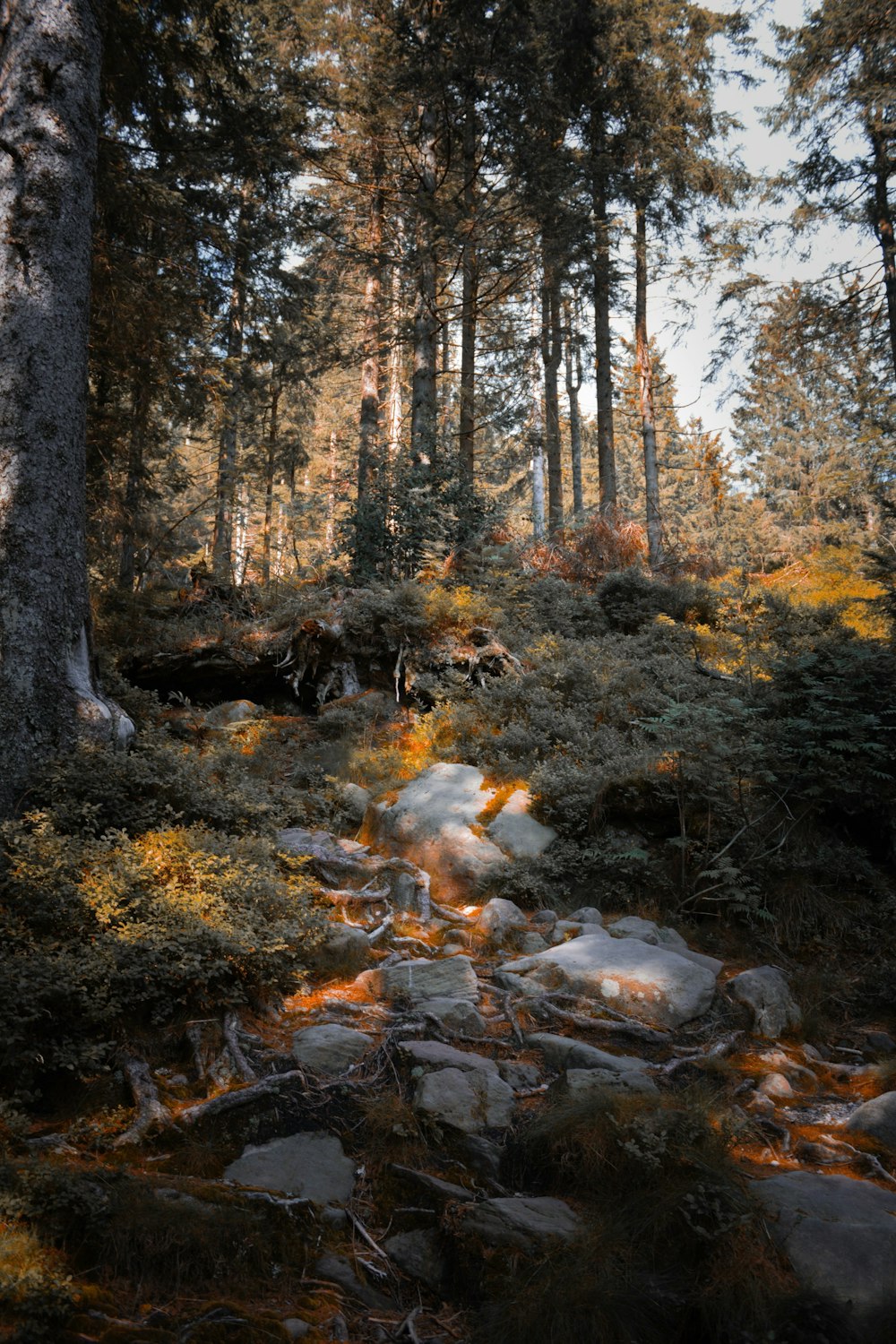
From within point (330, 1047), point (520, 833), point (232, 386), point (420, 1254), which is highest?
point (232, 386)

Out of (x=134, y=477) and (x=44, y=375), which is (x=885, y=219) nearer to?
(x=134, y=477)

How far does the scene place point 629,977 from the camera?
4570 mm

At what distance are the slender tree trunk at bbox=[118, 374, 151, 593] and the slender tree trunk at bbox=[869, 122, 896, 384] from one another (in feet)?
42.1

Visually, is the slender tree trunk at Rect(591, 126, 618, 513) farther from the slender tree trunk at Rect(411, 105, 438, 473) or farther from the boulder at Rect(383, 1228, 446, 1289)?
the boulder at Rect(383, 1228, 446, 1289)

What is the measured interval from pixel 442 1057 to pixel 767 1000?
2144mm

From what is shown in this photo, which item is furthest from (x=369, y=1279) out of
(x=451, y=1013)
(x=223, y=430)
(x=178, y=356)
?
(x=223, y=430)

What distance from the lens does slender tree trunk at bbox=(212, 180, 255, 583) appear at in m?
11.3

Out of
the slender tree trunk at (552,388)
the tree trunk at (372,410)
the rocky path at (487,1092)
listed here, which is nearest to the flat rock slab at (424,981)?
the rocky path at (487,1092)

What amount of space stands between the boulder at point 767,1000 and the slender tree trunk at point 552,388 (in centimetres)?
1407

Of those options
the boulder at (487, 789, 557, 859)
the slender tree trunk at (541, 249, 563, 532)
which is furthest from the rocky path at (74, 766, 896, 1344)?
the slender tree trunk at (541, 249, 563, 532)

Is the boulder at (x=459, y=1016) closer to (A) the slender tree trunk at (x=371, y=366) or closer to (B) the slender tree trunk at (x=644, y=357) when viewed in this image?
(A) the slender tree trunk at (x=371, y=366)

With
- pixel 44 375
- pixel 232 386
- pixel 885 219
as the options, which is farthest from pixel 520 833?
pixel 885 219

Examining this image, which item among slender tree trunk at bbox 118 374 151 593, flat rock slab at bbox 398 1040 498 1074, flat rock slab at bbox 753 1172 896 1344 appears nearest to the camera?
flat rock slab at bbox 753 1172 896 1344

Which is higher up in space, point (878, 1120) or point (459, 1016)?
point (459, 1016)
